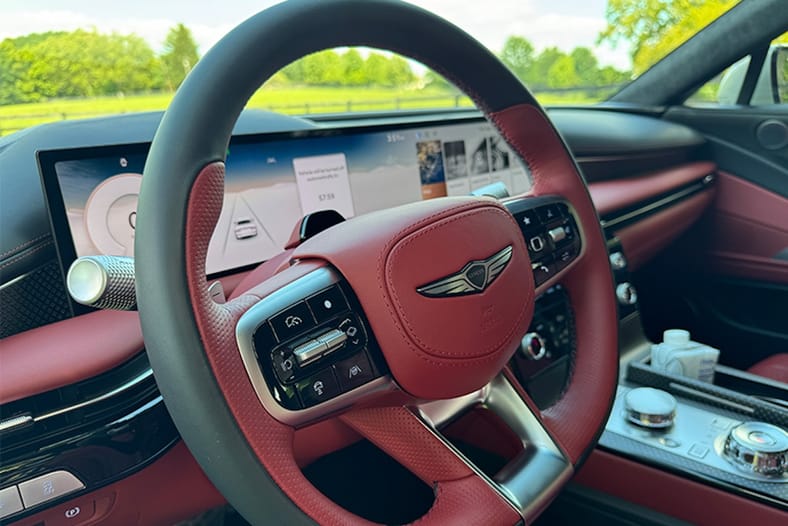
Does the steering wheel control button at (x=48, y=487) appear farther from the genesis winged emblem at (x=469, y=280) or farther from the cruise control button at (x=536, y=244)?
the cruise control button at (x=536, y=244)

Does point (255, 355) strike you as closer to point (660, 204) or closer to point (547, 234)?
point (547, 234)

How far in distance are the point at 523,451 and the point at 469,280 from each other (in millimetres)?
231

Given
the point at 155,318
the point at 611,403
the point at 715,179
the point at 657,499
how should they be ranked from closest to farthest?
the point at 155,318
the point at 611,403
the point at 657,499
the point at 715,179

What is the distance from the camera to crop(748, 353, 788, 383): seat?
122cm

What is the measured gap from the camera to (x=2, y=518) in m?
0.58

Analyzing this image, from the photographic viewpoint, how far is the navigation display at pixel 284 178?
0.77 metres

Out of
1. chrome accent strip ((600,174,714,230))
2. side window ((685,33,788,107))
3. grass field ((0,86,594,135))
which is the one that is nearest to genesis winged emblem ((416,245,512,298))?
grass field ((0,86,594,135))

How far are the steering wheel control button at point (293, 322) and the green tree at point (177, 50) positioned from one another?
46cm

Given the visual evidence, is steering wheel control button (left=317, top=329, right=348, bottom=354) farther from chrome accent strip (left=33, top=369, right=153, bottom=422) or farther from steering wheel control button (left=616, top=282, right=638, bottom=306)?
steering wheel control button (left=616, top=282, right=638, bottom=306)

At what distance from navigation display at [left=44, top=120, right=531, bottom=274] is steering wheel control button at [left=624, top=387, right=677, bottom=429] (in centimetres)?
41

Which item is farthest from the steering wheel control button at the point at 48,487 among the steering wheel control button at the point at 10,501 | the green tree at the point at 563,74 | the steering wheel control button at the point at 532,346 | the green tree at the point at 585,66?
the green tree at the point at 585,66

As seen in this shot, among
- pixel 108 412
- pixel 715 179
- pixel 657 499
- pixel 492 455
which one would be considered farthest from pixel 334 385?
pixel 715 179

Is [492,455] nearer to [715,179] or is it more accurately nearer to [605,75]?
[715,179]

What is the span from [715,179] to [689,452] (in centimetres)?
122
